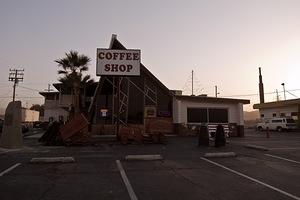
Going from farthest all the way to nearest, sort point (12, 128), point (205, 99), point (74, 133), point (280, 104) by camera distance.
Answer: point (280, 104) → point (205, 99) → point (74, 133) → point (12, 128)

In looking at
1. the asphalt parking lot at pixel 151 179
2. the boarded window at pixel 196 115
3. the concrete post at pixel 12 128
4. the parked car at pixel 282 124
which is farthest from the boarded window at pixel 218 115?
the concrete post at pixel 12 128

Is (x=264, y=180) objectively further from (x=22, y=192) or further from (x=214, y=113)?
(x=214, y=113)

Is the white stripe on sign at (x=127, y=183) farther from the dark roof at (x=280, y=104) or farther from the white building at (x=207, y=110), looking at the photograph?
the dark roof at (x=280, y=104)

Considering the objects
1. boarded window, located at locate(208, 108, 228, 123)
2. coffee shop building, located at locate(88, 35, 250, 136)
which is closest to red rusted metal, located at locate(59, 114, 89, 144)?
coffee shop building, located at locate(88, 35, 250, 136)

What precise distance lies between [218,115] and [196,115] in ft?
7.50

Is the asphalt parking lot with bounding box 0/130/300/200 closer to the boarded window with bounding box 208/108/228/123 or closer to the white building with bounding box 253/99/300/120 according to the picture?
the boarded window with bounding box 208/108/228/123

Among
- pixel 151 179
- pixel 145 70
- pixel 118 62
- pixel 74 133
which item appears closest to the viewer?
pixel 151 179

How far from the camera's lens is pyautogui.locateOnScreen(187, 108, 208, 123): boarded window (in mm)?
29562

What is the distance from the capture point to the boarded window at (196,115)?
97.0 feet

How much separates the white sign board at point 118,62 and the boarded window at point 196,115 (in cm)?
837

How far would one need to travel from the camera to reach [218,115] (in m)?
30.5

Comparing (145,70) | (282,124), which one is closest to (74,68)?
(145,70)

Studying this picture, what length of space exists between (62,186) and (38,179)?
116cm

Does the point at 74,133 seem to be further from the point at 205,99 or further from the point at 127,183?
the point at 205,99
